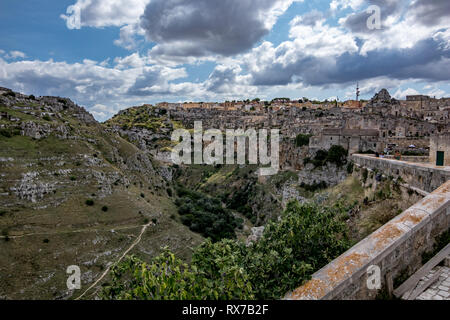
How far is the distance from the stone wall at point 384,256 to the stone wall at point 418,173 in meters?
4.96

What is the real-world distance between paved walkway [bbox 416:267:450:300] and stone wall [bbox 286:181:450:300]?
0.42 metres

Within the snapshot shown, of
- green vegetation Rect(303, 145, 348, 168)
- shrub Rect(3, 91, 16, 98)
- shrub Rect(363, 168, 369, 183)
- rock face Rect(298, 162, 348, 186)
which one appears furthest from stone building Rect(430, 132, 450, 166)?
shrub Rect(3, 91, 16, 98)

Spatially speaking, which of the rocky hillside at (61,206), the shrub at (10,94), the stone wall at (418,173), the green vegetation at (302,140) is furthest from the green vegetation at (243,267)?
the shrub at (10,94)

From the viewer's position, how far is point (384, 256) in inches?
232

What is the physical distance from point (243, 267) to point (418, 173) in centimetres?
1087

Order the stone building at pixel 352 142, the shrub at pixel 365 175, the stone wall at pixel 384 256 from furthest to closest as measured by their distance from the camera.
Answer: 1. the stone building at pixel 352 142
2. the shrub at pixel 365 175
3. the stone wall at pixel 384 256

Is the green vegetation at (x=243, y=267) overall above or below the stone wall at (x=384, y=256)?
below

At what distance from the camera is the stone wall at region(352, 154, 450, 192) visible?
1134cm

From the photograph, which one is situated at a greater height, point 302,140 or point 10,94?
point 10,94

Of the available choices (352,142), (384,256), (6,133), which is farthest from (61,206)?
(352,142)

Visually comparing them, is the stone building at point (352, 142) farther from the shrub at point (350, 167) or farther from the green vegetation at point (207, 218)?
the green vegetation at point (207, 218)

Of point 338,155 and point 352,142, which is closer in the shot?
point 352,142

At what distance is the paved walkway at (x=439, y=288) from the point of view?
5.34 meters

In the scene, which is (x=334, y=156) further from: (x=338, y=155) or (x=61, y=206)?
(x=61, y=206)
